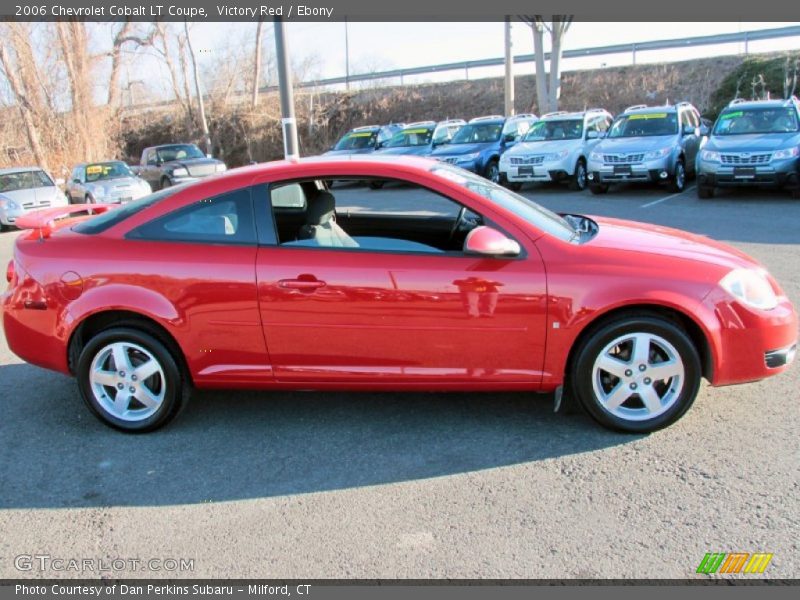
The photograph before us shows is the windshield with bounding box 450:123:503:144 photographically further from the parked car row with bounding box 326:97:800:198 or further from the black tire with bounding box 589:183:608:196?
the black tire with bounding box 589:183:608:196

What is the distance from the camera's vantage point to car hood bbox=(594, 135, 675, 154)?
14.3m

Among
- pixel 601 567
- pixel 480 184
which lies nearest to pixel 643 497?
pixel 601 567

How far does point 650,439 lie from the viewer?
12.8ft

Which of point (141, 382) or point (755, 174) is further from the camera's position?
point (755, 174)

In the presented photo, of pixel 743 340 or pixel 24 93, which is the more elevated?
pixel 24 93

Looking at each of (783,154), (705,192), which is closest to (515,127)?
(705,192)

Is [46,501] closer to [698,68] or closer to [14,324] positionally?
[14,324]

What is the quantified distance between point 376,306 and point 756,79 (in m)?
27.4

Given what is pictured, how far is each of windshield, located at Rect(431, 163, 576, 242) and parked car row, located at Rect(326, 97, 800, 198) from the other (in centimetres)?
972

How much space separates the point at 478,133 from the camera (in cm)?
1984

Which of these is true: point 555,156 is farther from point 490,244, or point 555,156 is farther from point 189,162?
point 490,244

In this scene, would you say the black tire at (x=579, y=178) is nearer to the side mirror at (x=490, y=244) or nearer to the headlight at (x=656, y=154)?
the headlight at (x=656, y=154)

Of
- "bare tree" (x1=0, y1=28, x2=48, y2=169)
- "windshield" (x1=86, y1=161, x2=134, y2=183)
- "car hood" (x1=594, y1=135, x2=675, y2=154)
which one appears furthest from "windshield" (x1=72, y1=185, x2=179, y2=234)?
"bare tree" (x1=0, y1=28, x2=48, y2=169)

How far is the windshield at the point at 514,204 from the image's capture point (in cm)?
409
